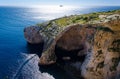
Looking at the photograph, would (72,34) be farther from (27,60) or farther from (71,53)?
→ (27,60)

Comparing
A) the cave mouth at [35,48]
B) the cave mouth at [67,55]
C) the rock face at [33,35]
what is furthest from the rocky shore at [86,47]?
the cave mouth at [35,48]

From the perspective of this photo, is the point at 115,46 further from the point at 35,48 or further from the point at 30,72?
the point at 35,48

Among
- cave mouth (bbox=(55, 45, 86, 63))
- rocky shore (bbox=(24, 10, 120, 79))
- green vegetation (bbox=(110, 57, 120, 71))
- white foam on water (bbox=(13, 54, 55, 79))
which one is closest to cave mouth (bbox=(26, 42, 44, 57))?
rocky shore (bbox=(24, 10, 120, 79))

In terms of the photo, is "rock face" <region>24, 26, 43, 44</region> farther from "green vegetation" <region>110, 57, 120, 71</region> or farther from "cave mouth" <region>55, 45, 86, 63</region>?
"green vegetation" <region>110, 57, 120, 71</region>

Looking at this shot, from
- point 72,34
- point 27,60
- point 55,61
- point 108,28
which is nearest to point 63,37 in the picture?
point 72,34

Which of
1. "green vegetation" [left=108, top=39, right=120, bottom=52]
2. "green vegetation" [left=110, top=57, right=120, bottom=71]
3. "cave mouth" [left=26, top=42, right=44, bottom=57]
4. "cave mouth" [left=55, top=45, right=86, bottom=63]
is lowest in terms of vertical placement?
"cave mouth" [left=26, top=42, right=44, bottom=57]
